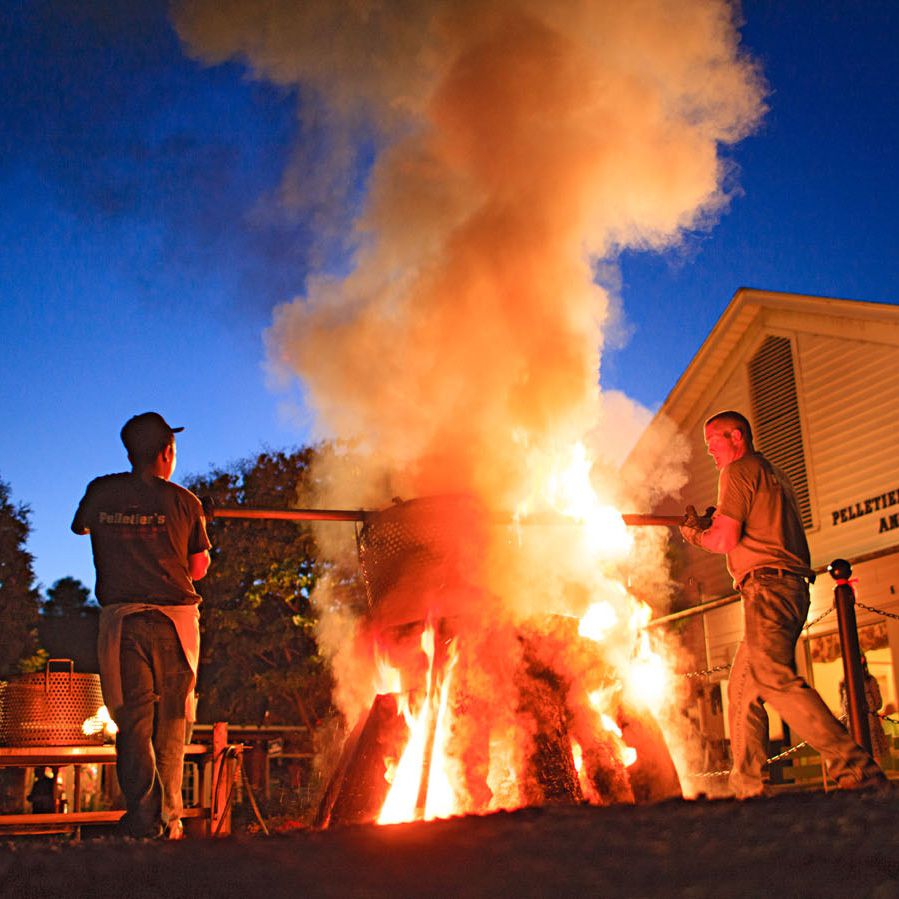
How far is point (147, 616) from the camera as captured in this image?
3920 millimetres

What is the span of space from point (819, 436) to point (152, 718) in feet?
38.8

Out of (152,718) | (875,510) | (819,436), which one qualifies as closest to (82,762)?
(152,718)

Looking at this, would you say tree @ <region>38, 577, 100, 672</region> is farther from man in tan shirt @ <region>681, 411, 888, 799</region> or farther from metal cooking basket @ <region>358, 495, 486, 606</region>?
man in tan shirt @ <region>681, 411, 888, 799</region>

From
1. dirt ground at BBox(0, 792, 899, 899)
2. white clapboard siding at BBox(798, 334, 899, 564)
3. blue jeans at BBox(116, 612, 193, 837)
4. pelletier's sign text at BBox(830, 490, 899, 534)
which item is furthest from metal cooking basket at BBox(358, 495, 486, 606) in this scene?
pelletier's sign text at BBox(830, 490, 899, 534)

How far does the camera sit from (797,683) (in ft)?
13.3

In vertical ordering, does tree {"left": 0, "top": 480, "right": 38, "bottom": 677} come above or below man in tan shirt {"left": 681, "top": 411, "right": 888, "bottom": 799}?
above

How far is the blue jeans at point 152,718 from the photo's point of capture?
3674 mm

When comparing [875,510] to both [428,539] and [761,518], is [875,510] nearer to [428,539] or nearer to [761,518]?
[428,539]

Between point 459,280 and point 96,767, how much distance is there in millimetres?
18222

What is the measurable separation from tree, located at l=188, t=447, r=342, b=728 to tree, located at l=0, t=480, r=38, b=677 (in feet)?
24.7

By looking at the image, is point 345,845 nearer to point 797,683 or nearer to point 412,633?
point 797,683

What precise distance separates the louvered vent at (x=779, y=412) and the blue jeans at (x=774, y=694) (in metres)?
10.2

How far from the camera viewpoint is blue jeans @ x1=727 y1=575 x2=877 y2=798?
3.96 m

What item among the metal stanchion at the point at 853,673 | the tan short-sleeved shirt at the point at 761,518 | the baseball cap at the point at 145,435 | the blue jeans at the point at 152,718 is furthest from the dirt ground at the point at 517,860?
the metal stanchion at the point at 853,673
